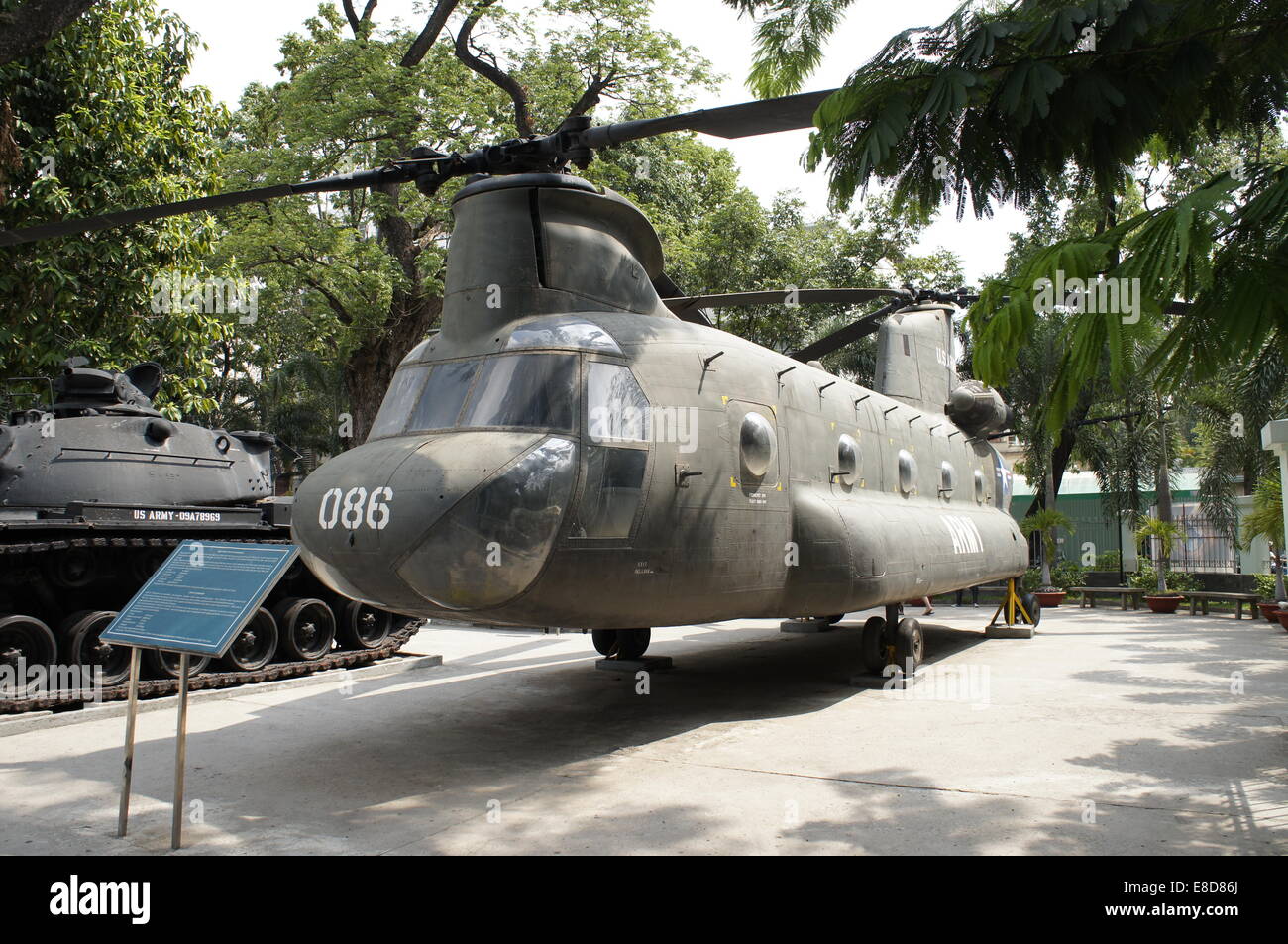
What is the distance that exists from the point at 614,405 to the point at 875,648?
483 cm

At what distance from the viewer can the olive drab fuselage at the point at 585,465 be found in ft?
21.0

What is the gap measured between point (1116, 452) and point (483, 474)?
23.6 meters

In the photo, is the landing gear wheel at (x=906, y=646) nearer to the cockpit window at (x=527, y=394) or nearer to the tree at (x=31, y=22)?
the cockpit window at (x=527, y=394)

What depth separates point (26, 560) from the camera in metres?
9.81

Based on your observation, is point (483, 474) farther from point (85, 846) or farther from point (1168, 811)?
point (1168, 811)

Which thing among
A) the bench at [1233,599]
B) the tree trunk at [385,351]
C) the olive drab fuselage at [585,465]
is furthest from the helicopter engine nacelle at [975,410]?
the tree trunk at [385,351]

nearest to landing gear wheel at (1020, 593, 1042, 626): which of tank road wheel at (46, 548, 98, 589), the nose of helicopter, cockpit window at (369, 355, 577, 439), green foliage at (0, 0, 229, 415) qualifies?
cockpit window at (369, 355, 577, 439)

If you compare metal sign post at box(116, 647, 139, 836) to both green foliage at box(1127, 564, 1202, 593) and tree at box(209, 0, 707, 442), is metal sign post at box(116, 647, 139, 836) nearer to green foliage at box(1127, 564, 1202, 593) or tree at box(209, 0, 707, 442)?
tree at box(209, 0, 707, 442)

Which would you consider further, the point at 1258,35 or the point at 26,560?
the point at 26,560

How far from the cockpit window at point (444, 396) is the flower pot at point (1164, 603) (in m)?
18.3

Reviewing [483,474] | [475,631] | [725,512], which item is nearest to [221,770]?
[483,474]

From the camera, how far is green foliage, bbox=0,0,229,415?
15039mm

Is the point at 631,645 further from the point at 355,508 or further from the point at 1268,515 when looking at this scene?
the point at 1268,515
